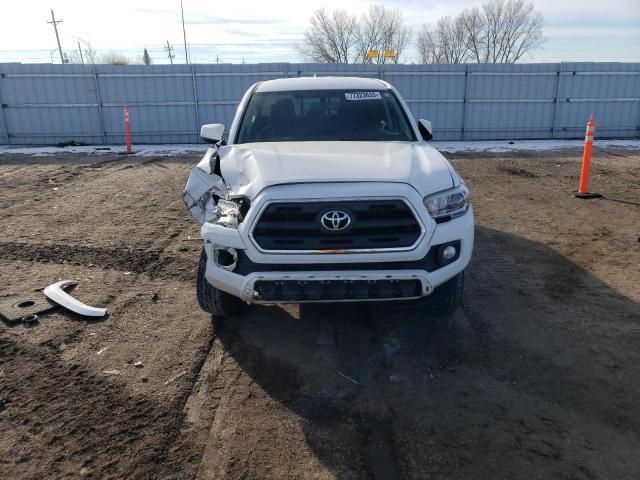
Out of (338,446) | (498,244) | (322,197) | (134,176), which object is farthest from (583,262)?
(134,176)

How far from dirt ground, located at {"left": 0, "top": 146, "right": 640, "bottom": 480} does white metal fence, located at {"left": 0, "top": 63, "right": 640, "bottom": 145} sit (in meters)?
10.6

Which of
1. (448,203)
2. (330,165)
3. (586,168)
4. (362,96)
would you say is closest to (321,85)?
(362,96)

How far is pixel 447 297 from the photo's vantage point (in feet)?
13.3

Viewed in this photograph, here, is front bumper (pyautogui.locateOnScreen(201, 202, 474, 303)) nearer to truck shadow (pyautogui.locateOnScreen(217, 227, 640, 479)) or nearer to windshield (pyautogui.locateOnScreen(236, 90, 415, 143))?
truck shadow (pyautogui.locateOnScreen(217, 227, 640, 479))

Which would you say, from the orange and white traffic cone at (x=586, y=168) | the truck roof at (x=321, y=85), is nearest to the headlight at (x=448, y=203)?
the truck roof at (x=321, y=85)

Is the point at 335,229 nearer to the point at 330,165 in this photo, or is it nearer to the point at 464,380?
the point at 330,165

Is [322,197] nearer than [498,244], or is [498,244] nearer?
[322,197]

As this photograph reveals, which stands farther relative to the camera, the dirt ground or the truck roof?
the truck roof

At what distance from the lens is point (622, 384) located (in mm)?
3432

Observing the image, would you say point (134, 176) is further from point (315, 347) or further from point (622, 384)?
point (622, 384)

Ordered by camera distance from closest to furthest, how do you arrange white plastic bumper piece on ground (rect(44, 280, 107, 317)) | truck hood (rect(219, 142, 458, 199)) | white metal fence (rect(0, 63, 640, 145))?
truck hood (rect(219, 142, 458, 199))
white plastic bumper piece on ground (rect(44, 280, 107, 317))
white metal fence (rect(0, 63, 640, 145))

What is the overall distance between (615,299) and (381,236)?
266 cm

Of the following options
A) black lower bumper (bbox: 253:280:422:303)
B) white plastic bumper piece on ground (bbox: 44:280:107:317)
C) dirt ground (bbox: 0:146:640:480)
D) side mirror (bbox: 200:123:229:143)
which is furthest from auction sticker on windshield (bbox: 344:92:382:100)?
white plastic bumper piece on ground (bbox: 44:280:107:317)

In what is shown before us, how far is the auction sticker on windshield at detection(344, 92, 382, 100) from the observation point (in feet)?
17.4
